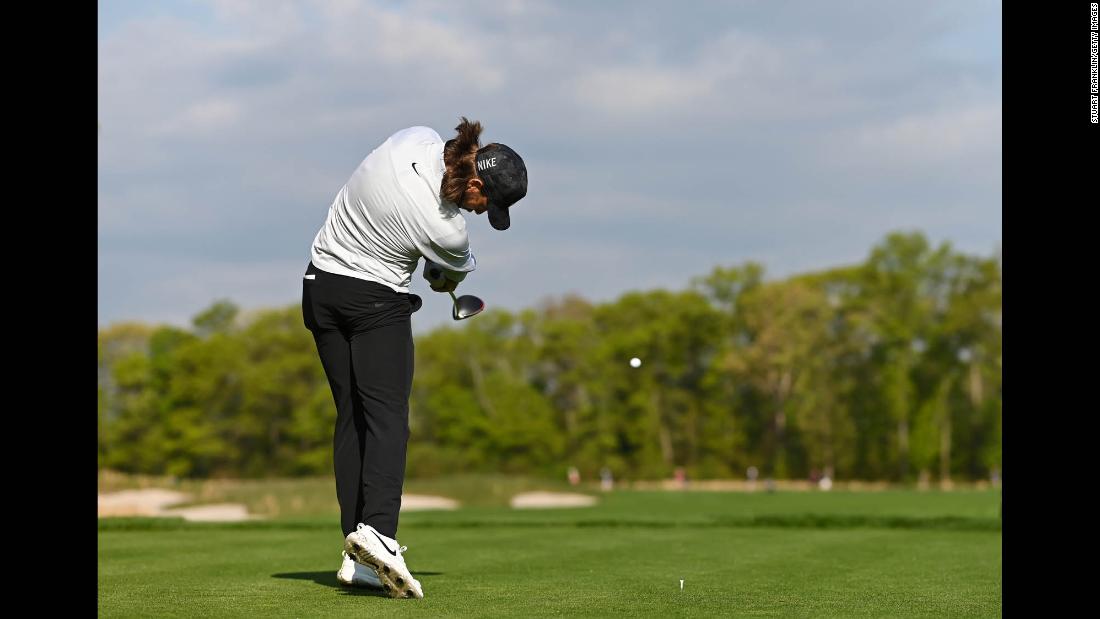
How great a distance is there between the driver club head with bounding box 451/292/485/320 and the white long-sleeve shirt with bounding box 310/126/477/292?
11.4 inches

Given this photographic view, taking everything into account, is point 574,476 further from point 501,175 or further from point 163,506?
point 501,175

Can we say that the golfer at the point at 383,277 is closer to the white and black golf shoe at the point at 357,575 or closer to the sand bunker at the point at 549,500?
the white and black golf shoe at the point at 357,575

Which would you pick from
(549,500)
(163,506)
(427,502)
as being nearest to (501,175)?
(163,506)

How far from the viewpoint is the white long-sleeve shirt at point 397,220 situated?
5234mm

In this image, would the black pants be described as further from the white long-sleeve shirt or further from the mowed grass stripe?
the mowed grass stripe

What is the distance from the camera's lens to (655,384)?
61.2 m

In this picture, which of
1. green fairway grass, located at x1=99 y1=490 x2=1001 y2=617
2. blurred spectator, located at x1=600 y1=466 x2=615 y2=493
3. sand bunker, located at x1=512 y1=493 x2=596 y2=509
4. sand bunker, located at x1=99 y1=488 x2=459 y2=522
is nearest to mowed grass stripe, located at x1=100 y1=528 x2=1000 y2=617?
green fairway grass, located at x1=99 y1=490 x2=1001 y2=617

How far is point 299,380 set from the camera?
6069 centimetres

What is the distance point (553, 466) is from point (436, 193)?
54.2 m

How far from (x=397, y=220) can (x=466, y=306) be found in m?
0.68

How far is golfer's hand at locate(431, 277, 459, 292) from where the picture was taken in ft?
18.0

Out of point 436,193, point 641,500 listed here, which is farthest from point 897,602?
point 641,500

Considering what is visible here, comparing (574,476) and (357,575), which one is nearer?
(357,575)

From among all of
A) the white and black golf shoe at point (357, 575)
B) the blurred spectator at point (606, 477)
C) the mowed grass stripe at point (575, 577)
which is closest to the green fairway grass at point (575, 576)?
the mowed grass stripe at point (575, 577)
